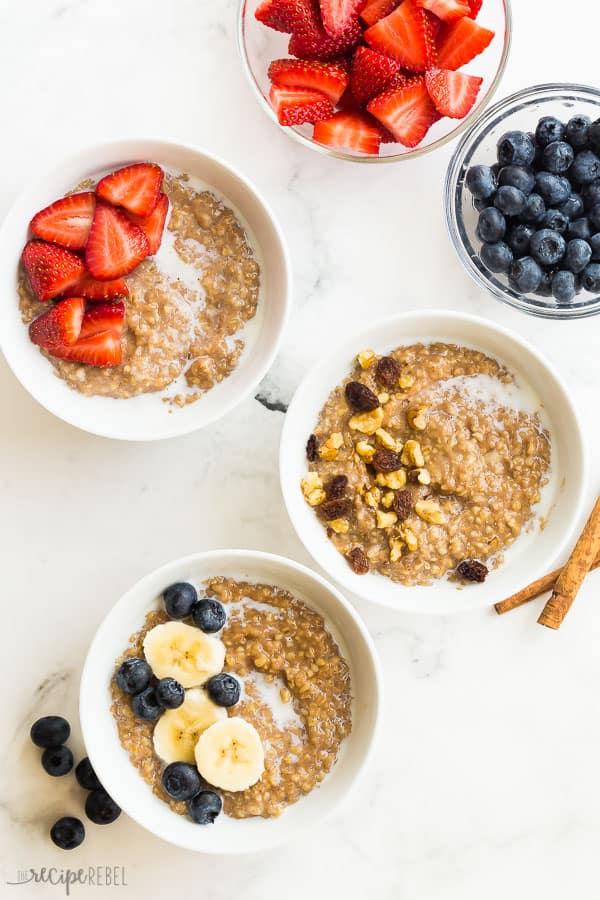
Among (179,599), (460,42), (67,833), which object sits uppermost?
(460,42)

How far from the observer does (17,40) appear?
5.76 feet

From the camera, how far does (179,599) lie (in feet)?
5.22

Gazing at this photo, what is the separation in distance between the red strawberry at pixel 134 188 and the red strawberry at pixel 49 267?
133mm

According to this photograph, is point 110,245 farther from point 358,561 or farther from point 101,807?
point 101,807

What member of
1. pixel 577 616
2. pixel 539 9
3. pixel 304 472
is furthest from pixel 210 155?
pixel 577 616

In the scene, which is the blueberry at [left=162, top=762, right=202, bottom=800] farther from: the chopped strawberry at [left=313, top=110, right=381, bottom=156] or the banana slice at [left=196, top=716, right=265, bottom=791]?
the chopped strawberry at [left=313, top=110, right=381, bottom=156]

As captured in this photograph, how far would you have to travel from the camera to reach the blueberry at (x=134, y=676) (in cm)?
159

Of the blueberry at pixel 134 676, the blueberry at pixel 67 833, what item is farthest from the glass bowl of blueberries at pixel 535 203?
the blueberry at pixel 67 833

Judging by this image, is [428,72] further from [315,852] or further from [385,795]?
[315,852]

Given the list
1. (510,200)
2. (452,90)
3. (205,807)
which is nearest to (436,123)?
(452,90)

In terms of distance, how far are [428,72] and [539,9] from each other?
1.14ft

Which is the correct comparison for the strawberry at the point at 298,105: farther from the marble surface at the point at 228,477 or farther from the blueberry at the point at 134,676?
the blueberry at the point at 134,676

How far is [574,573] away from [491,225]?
2.34 feet

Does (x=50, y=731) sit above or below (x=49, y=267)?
below
